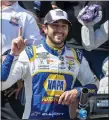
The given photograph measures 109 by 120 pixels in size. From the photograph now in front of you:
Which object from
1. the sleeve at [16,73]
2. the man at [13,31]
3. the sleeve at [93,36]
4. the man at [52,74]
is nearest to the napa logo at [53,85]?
the man at [52,74]

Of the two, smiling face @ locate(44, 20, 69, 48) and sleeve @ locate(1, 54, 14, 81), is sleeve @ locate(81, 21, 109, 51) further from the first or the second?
sleeve @ locate(1, 54, 14, 81)

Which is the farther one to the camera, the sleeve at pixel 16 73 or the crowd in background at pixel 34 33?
the crowd in background at pixel 34 33

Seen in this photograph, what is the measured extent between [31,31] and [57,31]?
0.26 m

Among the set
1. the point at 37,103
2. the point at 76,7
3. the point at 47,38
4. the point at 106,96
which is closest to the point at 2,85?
the point at 37,103

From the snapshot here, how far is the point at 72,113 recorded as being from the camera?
9.08ft

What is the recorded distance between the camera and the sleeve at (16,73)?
8.67ft

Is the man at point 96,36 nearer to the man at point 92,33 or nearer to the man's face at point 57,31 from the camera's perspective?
the man at point 92,33

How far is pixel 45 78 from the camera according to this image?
2756mm

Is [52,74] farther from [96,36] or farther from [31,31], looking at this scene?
[96,36]

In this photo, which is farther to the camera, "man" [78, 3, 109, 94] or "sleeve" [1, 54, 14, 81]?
"man" [78, 3, 109, 94]

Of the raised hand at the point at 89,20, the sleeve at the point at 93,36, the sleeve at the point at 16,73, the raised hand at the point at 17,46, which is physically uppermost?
the raised hand at the point at 89,20

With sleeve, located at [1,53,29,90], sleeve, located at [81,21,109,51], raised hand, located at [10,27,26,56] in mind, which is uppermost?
sleeve, located at [81,21,109,51]

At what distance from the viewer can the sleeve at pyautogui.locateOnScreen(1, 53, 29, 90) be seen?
2.64 m

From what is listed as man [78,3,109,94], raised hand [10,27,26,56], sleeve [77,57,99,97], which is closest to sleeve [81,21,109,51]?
man [78,3,109,94]
